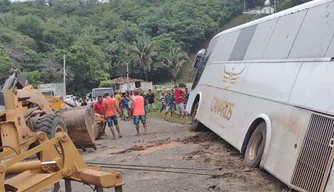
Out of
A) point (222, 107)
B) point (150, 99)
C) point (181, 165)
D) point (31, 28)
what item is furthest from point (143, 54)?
point (181, 165)

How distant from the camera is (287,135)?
6.64m

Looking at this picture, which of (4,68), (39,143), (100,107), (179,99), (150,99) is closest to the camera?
(39,143)

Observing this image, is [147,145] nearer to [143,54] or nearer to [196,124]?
[196,124]

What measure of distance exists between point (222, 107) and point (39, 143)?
6.13m

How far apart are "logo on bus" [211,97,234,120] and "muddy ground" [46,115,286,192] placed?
78cm

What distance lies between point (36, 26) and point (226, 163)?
217ft

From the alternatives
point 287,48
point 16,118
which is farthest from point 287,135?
point 16,118

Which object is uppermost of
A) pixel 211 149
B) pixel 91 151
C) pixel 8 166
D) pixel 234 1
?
pixel 234 1

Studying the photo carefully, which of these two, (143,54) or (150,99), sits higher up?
(150,99)

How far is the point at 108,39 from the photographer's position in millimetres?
78562

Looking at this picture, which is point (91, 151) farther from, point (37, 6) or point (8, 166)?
point (37, 6)

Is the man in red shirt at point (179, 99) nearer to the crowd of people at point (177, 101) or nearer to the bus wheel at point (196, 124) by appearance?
the crowd of people at point (177, 101)

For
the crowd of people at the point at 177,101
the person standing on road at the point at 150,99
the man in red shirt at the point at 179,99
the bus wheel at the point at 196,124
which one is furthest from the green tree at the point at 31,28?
the bus wheel at the point at 196,124

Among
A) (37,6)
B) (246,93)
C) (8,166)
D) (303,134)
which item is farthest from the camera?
(37,6)
